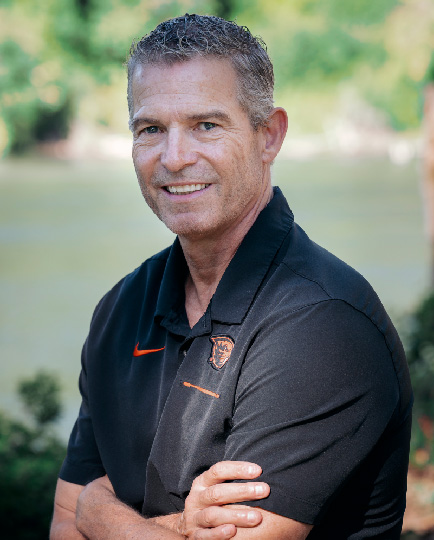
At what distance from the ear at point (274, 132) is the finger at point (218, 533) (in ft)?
2.86

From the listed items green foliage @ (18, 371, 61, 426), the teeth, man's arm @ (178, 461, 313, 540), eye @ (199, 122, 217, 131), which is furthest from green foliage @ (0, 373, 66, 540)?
eye @ (199, 122, 217, 131)

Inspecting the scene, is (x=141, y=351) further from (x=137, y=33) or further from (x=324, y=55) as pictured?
(x=324, y=55)

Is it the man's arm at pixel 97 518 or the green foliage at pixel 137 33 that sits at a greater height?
the green foliage at pixel 137 33

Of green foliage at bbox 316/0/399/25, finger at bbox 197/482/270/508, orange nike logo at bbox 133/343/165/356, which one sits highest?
green foliage at bbox 316/0/399/25

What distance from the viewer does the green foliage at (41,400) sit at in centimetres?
502

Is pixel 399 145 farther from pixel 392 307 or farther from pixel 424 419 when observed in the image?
pixel 424 419

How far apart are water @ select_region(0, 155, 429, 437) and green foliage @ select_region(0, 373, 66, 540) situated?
4.05 ft

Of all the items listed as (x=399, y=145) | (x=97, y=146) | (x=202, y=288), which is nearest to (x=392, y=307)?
(x=399, y=145)

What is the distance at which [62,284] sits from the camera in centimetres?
757

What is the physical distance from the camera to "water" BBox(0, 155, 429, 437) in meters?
7.06

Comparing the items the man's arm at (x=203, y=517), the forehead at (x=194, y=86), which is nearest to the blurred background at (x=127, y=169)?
the man's arm at (x=203, y=517)

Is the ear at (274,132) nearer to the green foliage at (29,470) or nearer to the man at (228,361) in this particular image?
the man at (228,361)

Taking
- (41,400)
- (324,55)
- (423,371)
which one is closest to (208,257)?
(423,371)

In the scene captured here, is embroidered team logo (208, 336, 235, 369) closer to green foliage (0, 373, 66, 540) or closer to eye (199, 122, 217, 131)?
eye (199, 122, 217, 131)
